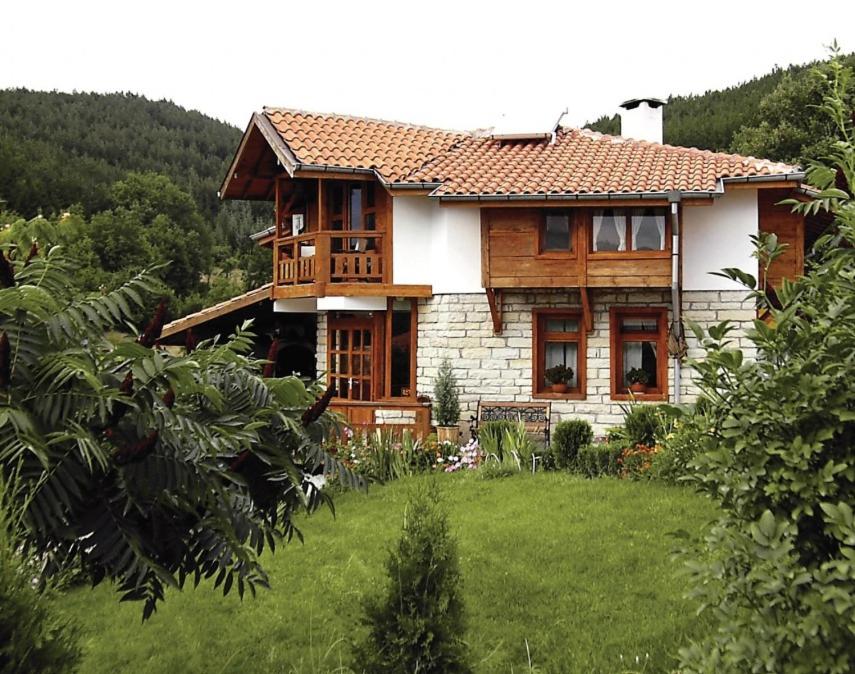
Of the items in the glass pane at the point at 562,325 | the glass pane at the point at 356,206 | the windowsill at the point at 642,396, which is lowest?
the windowsill at the point at 642,396

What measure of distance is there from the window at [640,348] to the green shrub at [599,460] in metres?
3.48

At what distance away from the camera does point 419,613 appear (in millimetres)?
4605

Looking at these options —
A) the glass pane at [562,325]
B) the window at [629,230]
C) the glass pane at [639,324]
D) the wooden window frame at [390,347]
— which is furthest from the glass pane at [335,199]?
the glass pane at [639,324]

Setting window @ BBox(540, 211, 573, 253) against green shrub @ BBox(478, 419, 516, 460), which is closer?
green shrub @ BBox(478, 419, 516, 460)

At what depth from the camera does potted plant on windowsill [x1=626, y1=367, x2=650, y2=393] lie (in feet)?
49.4

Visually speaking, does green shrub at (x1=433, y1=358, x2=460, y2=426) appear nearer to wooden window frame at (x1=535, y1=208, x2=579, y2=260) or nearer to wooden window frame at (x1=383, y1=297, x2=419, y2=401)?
wooden window frame at (x1=383, y1=297, x2=419, y2=401)

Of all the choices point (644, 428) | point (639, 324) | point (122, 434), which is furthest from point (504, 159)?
point (122, 434)

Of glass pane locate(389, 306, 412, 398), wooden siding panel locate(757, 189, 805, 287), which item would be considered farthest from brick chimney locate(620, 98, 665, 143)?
glass pane locate(389, 306, 412, 398)

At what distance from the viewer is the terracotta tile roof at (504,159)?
47.4ft

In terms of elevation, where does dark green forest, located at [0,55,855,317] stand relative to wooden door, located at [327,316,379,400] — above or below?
above

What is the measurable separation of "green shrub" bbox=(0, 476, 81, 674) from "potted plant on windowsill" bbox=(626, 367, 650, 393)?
519 inches

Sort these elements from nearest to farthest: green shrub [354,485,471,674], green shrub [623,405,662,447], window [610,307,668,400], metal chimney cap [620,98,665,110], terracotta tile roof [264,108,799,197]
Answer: green shrub [354,485,471,674], green shrub [623,405,662,447], terracotta tile roof [264,108,799,197], window [610,307,668,400], metal chimney cap [620,98,665,110]

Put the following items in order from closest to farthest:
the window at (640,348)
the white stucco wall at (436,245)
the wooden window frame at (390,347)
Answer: the window at (640,348), the white stucco wall at (436,245), the wooden window frame at (390,347)

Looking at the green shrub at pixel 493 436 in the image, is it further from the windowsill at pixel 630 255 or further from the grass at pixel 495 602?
the windowsill at pixel 630 255
